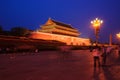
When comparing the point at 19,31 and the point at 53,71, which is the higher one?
the point at 19,31

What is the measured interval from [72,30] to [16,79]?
66018 mm

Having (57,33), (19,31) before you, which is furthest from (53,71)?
(57,33)

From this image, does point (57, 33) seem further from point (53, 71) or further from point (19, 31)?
point (53, 71)

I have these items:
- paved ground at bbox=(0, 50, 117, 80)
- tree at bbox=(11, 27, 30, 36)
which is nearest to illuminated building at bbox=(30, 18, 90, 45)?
tree at bbox=(11, 27, 30, 36)

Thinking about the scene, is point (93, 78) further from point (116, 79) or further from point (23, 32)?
point (23, 32)

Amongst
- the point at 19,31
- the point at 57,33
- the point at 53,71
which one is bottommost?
the point at 53,71

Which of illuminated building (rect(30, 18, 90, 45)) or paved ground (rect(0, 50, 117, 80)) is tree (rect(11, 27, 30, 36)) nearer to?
illuminated building (rect(30, 18, 90, 45))

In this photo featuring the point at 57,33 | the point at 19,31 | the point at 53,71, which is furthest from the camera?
the point at 57,33

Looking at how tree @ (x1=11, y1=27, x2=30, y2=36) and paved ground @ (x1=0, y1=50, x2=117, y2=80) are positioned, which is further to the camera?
tree @ (x1=11, y1=27, x2=30, y2=36)

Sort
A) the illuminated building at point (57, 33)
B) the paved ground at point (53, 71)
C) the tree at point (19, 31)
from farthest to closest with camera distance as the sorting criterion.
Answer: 1. the illuminated building at point (57, 33)
2. the tree at point (19, 31)
3. the paved ground at point (53, 71)

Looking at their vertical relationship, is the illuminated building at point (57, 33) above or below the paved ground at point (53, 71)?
above

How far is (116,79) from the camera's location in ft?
25.8

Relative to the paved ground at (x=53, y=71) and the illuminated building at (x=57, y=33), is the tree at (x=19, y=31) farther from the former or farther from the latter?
the paved ground at (x=53, y=71)

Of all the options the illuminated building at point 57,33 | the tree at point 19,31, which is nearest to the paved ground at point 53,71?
the tree at point 19,31
